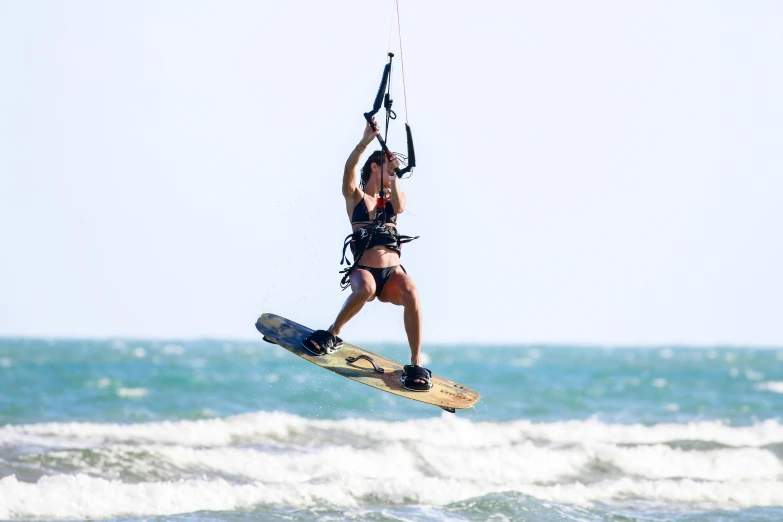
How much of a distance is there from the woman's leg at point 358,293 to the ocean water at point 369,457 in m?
3.88

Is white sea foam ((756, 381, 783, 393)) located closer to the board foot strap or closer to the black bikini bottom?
the board foot strap

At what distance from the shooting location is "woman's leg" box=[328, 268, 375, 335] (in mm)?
10508

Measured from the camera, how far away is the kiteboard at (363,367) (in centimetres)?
1089

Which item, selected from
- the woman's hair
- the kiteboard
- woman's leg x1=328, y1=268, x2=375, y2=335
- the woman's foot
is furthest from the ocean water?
the woman's hair

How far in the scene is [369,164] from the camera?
34.8 ft

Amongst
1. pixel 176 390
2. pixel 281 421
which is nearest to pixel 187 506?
pixel 281 421

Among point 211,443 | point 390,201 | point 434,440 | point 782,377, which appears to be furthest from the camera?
point 782,377

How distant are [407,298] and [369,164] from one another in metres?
1.27

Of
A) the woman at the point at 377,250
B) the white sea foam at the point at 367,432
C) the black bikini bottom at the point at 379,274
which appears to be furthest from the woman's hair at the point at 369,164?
the white sea foam at the point at 367,432

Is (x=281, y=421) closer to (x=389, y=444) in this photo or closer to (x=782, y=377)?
(x=389, y=444)

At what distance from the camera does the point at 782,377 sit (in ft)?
172

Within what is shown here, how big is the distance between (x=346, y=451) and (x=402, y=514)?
459 centimetres

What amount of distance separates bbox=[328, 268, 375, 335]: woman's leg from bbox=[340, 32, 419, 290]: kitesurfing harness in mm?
138

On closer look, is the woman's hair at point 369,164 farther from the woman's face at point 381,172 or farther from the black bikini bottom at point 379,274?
the black bikini bottom at point 379,274
